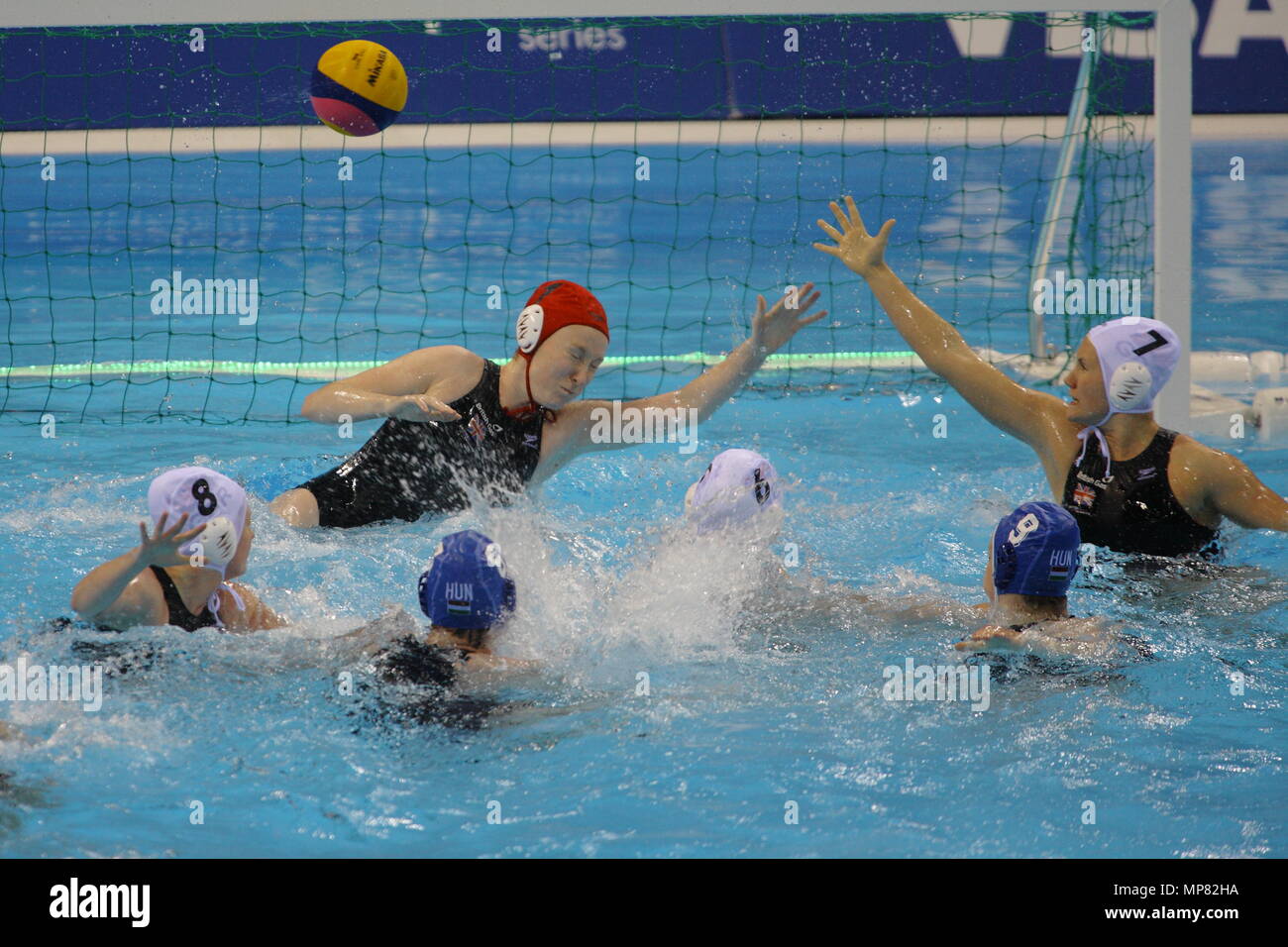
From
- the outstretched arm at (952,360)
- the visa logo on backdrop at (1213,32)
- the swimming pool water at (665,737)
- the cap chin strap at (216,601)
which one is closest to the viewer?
the swimming pool water at (665,737)

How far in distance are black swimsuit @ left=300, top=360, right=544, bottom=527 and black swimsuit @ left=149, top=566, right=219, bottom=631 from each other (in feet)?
4.35

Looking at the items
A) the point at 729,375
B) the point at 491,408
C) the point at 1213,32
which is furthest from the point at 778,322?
the point at 1213,32

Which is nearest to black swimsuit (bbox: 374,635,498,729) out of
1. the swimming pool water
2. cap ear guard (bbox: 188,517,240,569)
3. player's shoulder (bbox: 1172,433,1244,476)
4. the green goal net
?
the swimming pool water

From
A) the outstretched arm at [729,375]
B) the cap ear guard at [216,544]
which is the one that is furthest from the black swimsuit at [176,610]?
the outstretched arm at [729,375]

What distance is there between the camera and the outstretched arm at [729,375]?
178 inches

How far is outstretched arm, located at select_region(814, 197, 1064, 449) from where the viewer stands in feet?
14.2

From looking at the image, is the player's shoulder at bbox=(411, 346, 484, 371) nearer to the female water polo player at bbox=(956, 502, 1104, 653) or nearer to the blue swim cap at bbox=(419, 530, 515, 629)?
the blue swim cap at bbox=(419, 530, 515, 629)

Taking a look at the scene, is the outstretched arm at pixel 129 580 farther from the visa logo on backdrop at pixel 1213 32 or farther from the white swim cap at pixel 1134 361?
the visa logo on backdrop at pixel 1213 32

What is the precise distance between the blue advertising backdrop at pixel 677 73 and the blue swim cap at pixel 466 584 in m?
14.1

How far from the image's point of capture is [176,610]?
11.4 feet

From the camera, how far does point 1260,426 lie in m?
6.62

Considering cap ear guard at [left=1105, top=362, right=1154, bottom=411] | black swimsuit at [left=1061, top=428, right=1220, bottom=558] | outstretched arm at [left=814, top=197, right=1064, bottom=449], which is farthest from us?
outstretched arm at [left=814, top=197, right=1064, bottom=449]

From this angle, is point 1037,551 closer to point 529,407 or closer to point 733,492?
point 733,492
